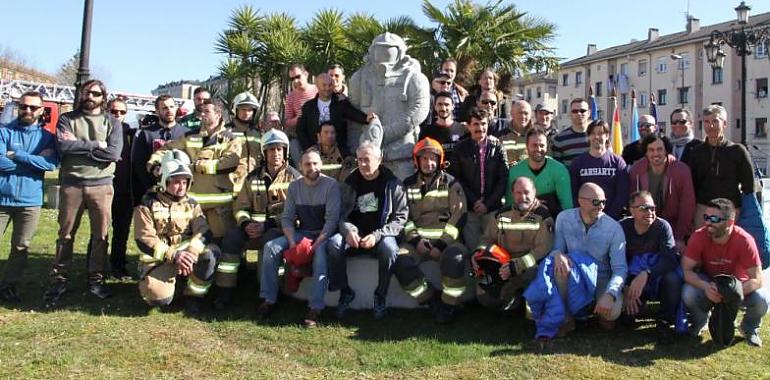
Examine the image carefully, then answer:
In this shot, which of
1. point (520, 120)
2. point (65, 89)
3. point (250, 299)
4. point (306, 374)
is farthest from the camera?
point (65, 89)

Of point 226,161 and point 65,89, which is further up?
point 65,89

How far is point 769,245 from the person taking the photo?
19.1ft

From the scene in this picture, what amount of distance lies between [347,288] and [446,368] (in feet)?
5.10

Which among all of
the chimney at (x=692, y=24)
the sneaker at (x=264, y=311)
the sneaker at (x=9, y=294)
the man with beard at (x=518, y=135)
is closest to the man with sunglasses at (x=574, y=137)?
the man with beard at (x=518, y=135)

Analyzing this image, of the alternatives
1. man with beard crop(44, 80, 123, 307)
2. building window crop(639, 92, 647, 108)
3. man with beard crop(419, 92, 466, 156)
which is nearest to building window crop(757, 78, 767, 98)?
building window crop(639, 92, 647, 108)

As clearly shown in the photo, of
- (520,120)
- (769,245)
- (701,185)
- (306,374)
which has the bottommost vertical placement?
(306,374)

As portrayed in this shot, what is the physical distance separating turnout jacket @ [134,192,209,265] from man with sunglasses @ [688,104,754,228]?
181 inches

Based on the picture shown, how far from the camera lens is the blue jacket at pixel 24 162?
5691 mm

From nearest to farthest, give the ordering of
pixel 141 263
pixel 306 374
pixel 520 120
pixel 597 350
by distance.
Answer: pixel 306 374 → pixel 597 350 → pixel 141 263 → pixel 520 120

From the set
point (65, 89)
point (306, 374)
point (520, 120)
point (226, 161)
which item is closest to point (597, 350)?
point (306, 374)

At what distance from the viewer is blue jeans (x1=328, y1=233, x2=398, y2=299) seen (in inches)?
217

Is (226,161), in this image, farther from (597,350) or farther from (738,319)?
(738,319)

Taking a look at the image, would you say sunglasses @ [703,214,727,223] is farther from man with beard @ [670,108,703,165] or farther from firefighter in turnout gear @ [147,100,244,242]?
firefighter in turnout gear @ [147,100,244,242]

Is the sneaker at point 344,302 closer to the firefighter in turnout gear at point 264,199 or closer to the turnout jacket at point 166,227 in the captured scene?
the firefighter in turnout gear at point 264,199
